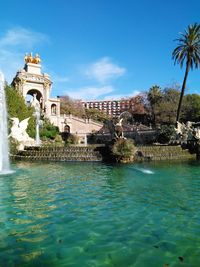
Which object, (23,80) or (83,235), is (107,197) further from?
(23,80)

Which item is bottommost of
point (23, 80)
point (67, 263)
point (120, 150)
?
point (67, 263)

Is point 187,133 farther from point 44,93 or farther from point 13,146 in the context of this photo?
point 44,93

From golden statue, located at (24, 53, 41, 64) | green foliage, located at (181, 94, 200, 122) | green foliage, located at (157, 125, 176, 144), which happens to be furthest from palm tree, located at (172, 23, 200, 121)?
golden statue, located at (24, 53, 41, 64)

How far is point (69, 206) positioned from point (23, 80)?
69.2 m

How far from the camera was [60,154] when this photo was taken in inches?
942

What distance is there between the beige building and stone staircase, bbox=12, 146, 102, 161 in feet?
137

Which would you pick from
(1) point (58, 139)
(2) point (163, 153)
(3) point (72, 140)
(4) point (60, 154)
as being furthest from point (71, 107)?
(2) point (163, 153)

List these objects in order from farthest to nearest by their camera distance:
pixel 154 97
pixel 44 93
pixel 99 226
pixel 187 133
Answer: pixel 44 93 < pixel 154 97 < pixel 187 133 < pixel 99 226

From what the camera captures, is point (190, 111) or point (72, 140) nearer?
point (72, 140)

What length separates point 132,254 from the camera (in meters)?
5.05

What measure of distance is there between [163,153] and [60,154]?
8402mm

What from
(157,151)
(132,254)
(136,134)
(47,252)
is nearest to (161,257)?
(132,254)

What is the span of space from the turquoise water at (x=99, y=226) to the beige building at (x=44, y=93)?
5676cm

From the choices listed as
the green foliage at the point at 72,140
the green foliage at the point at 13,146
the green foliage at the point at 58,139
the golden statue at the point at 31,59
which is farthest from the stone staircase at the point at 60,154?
the golden statue at the point at 31,59
